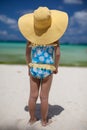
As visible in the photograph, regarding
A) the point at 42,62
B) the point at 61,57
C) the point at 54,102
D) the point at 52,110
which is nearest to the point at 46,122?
the point at 52,110

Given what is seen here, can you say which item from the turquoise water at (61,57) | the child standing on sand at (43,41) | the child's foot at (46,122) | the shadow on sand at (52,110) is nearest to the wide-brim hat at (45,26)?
the child standing on sand at (43,41)

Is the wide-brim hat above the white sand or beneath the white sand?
above

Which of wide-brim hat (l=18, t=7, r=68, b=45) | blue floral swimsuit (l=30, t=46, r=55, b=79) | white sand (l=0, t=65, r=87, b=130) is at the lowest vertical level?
white sand (l=0, t=65, r=87, b=130)

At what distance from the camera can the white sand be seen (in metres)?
3.67

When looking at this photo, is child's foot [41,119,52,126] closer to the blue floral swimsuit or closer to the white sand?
the white sand

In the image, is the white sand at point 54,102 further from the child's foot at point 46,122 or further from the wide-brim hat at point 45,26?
the wide-brim hat at point 45,26

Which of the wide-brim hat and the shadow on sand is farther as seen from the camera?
the shadow on sand

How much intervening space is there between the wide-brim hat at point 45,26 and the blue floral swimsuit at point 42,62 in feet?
0.26

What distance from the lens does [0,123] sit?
144 inches

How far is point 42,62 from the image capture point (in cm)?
348

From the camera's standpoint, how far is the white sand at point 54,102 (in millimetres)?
3668

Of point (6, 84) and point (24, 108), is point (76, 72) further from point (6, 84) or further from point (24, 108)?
point (24, 108)

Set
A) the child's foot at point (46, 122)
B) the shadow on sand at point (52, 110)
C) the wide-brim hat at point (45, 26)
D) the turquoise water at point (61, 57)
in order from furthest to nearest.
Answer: the turquoise water at point (61, 57)
the shadow on sand at point (52, 110)
the child's foot at point (46, 122)
the wide-brim hat at point (45, 26)

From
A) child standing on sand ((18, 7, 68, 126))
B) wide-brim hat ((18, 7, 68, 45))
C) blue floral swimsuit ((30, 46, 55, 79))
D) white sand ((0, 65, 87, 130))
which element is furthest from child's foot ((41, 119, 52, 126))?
wide-brim hat ((18, 7, 68, 45))
